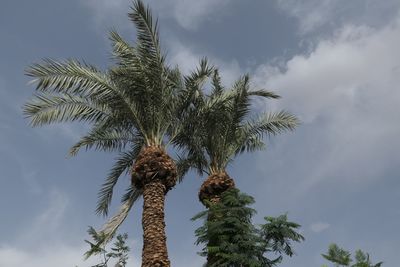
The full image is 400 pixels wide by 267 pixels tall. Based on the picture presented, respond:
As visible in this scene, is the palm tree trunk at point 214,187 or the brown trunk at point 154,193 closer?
the brown trunk at point 154,193

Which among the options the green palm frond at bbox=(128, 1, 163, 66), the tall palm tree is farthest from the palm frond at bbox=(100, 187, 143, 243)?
the green palm frond at bbox=(128, 1, 163, 66)

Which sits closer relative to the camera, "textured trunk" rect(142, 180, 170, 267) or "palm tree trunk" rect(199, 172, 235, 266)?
"textured trunk" rect(142, 180, 170, 267)

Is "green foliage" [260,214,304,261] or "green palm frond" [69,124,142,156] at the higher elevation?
"green palm frond" [69,124,142,156]

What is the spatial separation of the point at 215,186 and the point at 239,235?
2925 mm

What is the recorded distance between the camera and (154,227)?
1410 cm

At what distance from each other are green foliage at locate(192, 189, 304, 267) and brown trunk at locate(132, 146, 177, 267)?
5.76ft

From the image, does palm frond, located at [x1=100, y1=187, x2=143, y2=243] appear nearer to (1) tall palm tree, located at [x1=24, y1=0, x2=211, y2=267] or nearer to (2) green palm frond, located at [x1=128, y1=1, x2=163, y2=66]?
(1) tall palm tree, located at [x1=24, y1=0, x2=211, y2=267]

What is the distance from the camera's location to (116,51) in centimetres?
1656

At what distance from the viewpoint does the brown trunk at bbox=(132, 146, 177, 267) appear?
44.6 ft

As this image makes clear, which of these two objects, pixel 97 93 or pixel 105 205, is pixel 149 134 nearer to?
pixel 97 93

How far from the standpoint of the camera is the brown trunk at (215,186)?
56.8ft

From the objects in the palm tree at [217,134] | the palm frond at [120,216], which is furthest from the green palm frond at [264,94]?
the palm frond at [120,216]

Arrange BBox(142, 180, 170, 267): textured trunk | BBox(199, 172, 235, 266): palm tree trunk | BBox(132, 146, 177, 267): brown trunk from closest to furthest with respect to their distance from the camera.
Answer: BBox(142, 180, 170, 267): textured trunk → BBox(132, 146, 177, 267): brown trunk → BBox(199, 172, 235, 266): palm tree trunk

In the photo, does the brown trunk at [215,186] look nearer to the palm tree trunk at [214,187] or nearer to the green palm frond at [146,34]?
the palm tree trunk at [214,187]
